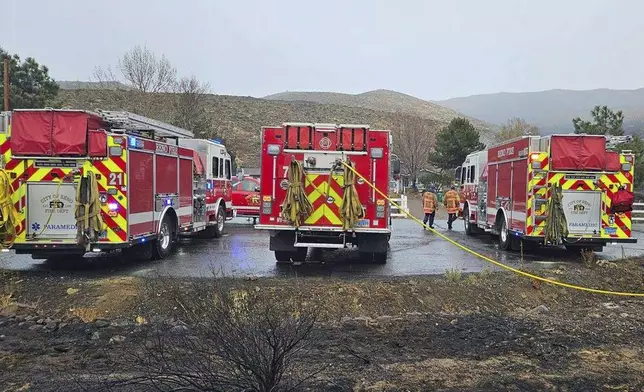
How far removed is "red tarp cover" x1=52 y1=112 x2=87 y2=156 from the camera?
29.3 ft

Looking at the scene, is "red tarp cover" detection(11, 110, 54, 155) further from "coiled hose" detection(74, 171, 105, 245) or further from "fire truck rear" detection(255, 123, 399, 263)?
"fire truck rear" detection(255, 123, 399, 263)

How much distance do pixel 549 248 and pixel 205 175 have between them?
9.45 meters

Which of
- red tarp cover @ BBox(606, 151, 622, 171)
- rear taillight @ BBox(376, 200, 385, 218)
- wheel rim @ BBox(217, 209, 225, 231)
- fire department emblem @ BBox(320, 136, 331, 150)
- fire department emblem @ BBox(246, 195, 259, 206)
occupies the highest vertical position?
fire department emblem @ BBox(320, 136, 331, 150)

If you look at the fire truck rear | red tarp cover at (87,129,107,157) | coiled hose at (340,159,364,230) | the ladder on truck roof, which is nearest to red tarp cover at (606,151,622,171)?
the fire truck rear

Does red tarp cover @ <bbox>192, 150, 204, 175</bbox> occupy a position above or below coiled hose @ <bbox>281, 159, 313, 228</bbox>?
above

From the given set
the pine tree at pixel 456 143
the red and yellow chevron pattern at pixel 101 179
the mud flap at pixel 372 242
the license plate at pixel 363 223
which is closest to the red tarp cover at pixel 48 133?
the red and yellow chevron pattern at pixel 101 179

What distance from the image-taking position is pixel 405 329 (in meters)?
5.98

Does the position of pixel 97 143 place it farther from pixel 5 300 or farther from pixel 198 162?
pixel 198 162

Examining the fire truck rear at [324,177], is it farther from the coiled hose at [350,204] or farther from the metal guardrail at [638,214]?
the metal guardrail at [638,214]

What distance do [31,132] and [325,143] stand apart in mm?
5215

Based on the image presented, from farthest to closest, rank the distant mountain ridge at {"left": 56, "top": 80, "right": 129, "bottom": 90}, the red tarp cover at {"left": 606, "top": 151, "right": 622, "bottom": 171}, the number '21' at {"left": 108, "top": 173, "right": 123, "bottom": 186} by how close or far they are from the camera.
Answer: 1. the distant mountain ridge at {"left": 56, "top": 80, "right": 129, "bottom": 90}
2. the red tarp cover at {"left": 606, "top": 151, "right": 622, "bottom": 171}
3. the number '21' at {"left": 108, "top": 173, "right": 123, "bottom": 186}

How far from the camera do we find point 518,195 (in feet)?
39.0

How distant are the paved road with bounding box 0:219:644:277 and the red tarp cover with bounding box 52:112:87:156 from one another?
2197 mm

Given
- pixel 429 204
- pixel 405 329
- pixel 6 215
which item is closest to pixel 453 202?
pixel 429 204
